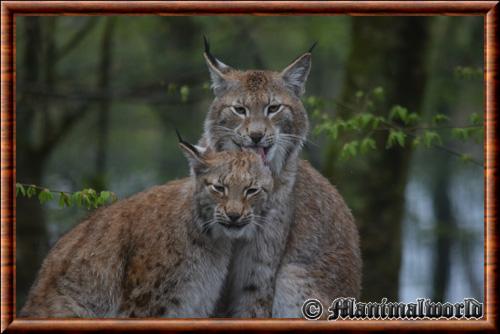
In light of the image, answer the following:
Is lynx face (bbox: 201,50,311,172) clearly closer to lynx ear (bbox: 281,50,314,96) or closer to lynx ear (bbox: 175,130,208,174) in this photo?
lynx ear (bbox: 281,50,314,96)

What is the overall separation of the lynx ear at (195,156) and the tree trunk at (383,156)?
5.57m

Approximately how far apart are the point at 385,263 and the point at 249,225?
622 cm

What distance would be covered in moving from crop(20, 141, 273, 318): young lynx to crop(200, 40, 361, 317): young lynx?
0.92 ft

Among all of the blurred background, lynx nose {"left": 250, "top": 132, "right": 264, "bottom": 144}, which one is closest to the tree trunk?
the blurred background

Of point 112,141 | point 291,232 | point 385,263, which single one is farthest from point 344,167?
point 112,141

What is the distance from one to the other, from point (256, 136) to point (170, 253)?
1411mm

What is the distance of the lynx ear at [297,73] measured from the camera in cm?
881

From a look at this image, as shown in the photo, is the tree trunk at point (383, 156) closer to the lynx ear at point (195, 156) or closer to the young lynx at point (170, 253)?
the young lynx at point (170, 253)

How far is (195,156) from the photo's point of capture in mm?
8102

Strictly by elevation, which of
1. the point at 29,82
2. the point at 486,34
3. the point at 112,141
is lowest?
the point at 486,34

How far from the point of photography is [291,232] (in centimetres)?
915

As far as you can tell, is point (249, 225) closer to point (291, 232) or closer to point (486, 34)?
point (291, 232)

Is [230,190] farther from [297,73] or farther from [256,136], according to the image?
[297,73]

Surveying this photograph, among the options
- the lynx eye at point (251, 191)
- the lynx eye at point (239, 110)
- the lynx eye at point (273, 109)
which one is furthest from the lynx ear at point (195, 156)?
the lynx eye at point (273, 109)
